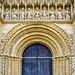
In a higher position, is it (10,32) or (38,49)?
(10,32)

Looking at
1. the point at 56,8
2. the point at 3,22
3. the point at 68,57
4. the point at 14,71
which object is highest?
the point at 56,8

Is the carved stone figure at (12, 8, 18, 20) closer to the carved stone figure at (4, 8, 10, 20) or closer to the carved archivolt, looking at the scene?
the carved stone figure at (4, 8, 10, 20)

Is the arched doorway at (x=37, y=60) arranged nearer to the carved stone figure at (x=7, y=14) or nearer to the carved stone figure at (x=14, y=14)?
the carved stone figure at (x=14, y=14)

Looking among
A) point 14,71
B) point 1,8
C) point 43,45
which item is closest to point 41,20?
point 43,45

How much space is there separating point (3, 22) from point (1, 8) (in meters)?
0.86

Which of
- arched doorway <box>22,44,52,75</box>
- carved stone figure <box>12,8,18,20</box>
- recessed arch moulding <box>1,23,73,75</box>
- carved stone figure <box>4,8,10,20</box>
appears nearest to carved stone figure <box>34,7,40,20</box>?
recessed arch moulding <box>1,23,73,75</box>

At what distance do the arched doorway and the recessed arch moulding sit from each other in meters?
0.41

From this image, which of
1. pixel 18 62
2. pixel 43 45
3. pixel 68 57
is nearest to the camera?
pixel 68 57

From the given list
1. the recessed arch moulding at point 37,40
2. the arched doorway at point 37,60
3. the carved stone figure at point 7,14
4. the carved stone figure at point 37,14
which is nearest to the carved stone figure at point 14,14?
the carved stone figure at point 7,14

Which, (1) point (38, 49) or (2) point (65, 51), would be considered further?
(1) point (38, 49)

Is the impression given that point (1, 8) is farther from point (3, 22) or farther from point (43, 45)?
point (43, 45)

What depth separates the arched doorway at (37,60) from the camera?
33.9ft

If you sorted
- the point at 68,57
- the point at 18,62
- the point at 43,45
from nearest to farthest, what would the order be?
the point at 68,57 < the point at 18,62 < the point at 43,45

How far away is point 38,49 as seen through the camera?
10586mm
